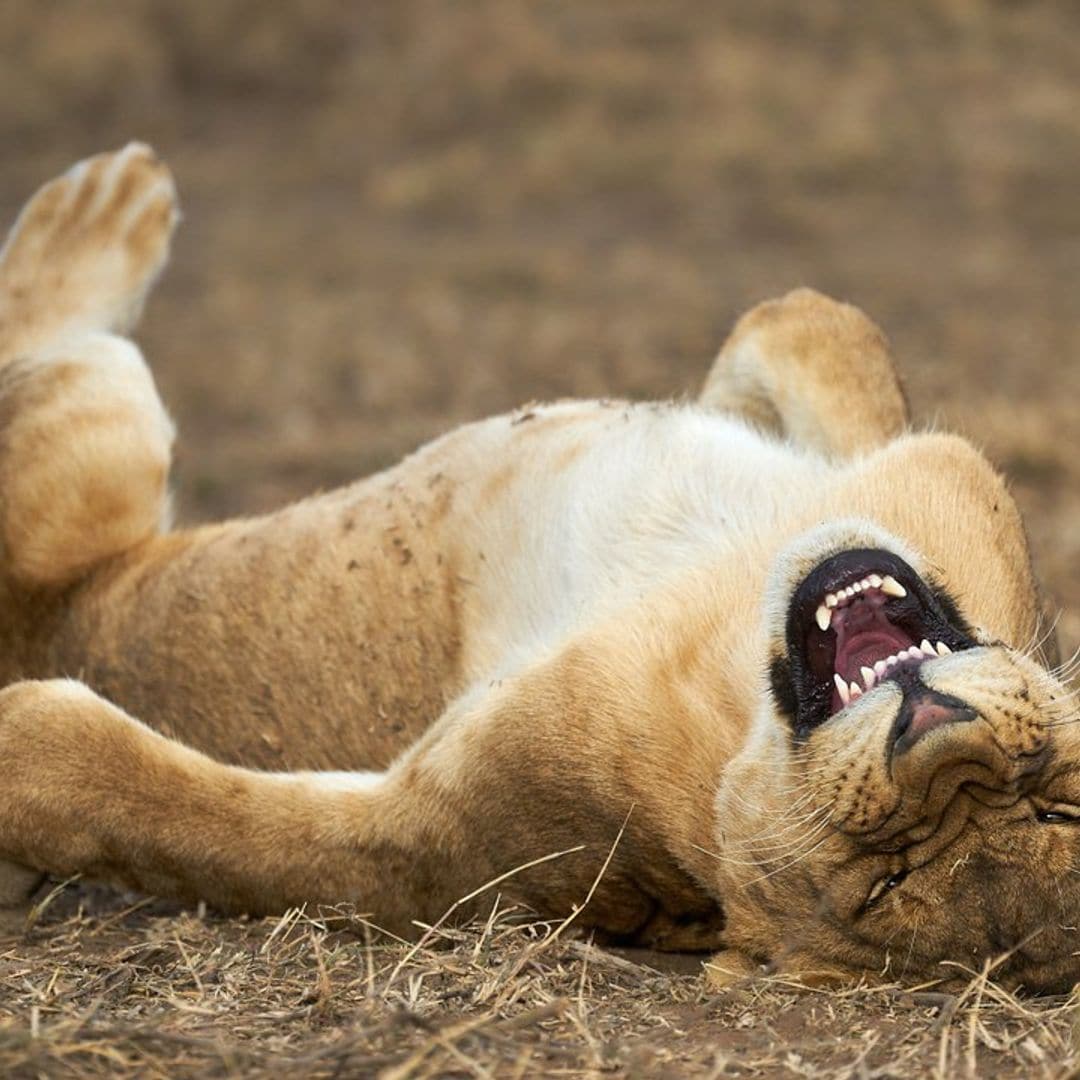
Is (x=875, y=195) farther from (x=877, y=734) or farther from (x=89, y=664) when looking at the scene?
(x=877, y=734)

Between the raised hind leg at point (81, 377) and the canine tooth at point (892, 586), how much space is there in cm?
211

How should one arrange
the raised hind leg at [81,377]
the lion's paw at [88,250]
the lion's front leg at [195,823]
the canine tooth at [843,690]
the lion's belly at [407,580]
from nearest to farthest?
the canine tooth at [843,690] < the lion's front leg at [195,823] < the lion's belly at [407,580] < the raised hind leg at [81,377] < the lion's paw at [88,250]

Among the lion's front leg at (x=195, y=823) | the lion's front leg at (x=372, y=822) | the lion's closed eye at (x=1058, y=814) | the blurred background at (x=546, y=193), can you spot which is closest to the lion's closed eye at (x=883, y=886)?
the lion's closed eye at (x=1058, y=814)

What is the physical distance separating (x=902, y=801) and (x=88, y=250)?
10.9ft

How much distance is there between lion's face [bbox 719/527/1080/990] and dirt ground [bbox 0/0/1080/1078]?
11 centimetres

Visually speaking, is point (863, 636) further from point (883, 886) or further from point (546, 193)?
point (546, 193)

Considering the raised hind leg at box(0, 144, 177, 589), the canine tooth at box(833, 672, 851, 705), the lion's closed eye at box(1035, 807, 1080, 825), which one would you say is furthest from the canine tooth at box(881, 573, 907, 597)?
the raised hind leg at box(0, 144, 177, 589)

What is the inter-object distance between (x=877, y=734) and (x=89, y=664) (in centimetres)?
213

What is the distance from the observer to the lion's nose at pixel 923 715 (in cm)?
319

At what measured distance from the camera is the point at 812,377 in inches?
194

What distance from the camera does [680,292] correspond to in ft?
37.3

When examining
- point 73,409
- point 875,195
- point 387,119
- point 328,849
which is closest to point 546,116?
point 387,119

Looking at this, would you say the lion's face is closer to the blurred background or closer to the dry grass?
the dry grass

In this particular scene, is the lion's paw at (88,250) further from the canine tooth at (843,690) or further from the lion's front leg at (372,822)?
the canine tooth at (843,690)
